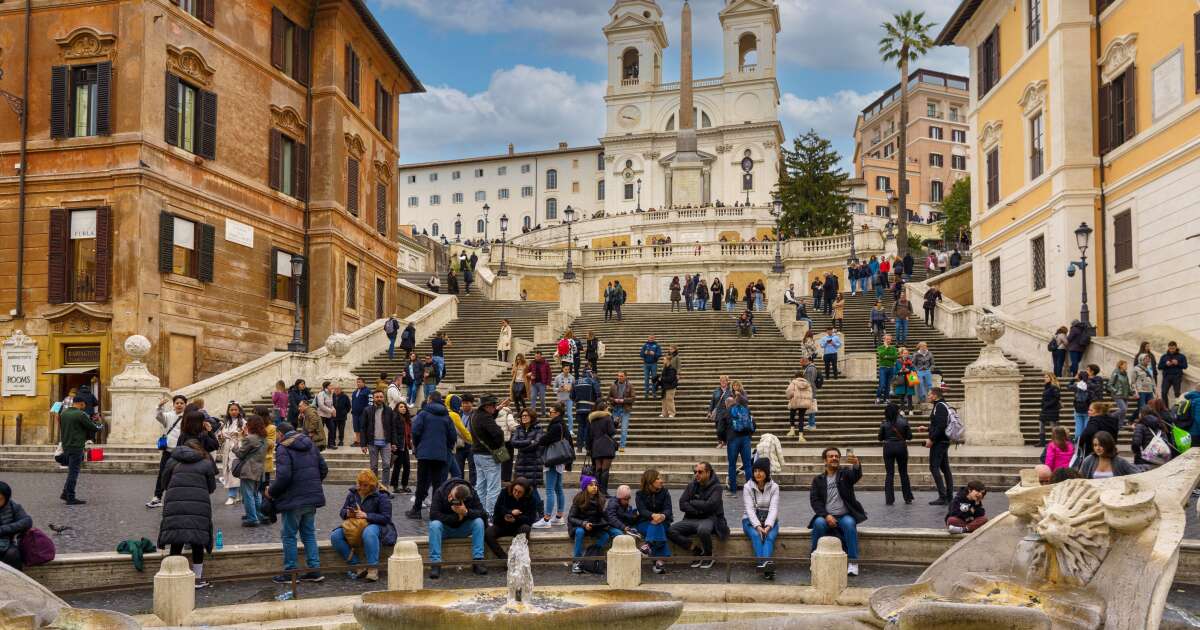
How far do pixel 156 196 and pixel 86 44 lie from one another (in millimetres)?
3922

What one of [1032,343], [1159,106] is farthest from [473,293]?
[1159,106]

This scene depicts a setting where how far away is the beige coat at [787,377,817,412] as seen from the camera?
763 inches

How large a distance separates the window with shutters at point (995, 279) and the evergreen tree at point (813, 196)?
91.8 ft

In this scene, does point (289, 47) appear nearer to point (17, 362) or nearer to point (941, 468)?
point (17, 362)

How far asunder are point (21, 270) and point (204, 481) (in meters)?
17.8

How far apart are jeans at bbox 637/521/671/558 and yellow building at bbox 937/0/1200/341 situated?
49.7 feet

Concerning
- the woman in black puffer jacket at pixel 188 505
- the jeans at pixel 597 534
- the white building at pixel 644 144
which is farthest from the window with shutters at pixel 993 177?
the white building at pixel 644 144

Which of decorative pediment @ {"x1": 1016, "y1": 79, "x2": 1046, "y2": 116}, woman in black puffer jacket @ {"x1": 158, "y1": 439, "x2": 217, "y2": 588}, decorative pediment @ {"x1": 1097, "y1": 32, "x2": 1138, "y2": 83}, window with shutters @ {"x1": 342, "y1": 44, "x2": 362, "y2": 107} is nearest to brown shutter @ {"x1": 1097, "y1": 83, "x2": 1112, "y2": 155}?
decorative pediment @ {"x1": 1097, "y1": 32, "x2": 1138, "y2": 83}

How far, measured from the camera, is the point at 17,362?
77.7ft

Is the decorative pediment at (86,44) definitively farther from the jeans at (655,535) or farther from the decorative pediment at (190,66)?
the jeans at (655,535)

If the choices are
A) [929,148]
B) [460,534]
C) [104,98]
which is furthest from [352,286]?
[929,148]

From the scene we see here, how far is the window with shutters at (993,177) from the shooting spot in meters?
31.2

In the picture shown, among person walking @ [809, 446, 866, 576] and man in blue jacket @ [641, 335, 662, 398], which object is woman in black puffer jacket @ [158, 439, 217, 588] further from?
man in blue jacket @ [641, 335, 662, 398]

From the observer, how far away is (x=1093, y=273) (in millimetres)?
25266
